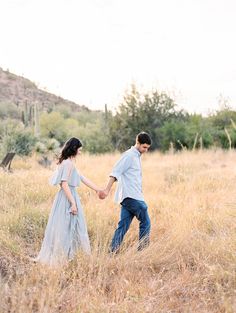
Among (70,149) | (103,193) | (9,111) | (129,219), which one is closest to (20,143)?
(103,193)

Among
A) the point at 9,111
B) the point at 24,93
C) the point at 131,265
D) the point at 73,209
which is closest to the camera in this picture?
the point at 131,265

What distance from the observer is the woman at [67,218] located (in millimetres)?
5734

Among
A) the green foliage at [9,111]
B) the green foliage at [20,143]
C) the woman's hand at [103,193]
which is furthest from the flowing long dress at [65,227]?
the green foliage at [9,111]

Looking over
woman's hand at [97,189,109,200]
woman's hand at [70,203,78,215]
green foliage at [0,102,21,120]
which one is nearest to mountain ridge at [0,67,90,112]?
green foliage at [0,102,21,120]

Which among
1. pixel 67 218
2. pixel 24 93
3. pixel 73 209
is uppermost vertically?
pixel 24 93

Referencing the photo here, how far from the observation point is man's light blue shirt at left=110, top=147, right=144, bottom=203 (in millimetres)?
6164

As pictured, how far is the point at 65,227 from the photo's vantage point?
19.0 feet

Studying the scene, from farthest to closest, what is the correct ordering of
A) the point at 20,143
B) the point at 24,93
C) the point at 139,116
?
the point at 24,93 → the point at 139,116 → the point at 20,143

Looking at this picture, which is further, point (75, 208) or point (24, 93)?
point (24, 93)

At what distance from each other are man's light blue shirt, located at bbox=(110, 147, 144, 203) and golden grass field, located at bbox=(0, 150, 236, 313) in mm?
615

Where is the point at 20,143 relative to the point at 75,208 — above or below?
above

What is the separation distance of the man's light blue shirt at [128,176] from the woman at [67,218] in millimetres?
584

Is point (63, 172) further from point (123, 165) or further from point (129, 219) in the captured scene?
point (129, 219)

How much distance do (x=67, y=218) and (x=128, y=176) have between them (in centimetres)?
100
